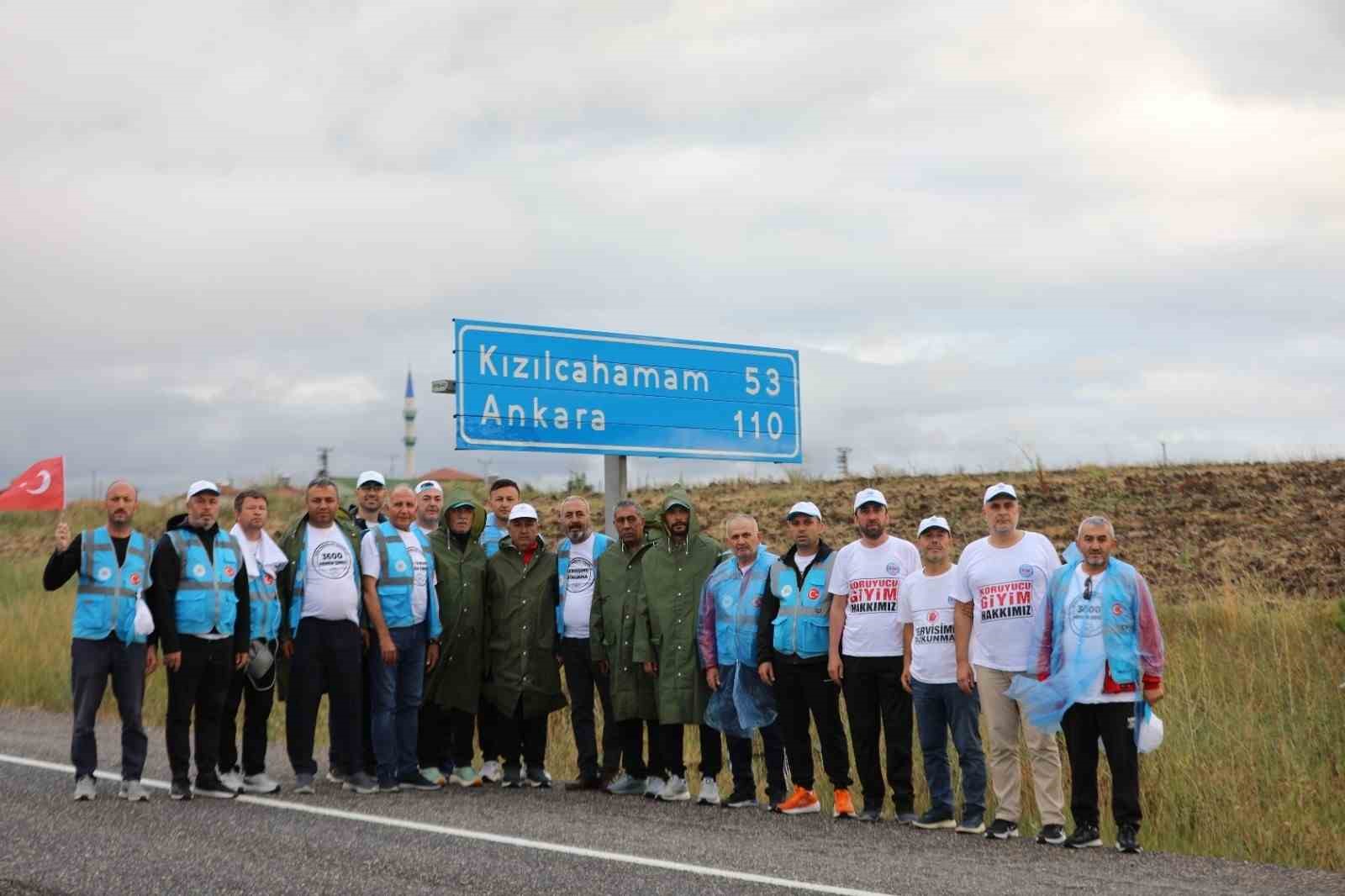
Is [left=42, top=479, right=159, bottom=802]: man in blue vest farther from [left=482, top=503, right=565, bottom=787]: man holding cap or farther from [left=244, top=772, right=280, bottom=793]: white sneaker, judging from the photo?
[left=482, top=503, right=565, bottom=787]: man holding cap

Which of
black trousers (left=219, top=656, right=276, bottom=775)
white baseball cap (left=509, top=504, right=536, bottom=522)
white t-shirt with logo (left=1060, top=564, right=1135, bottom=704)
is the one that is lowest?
black trousers (left=219, top=656, right=276, bottom=775)

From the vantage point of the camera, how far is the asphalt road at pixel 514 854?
23.1ft

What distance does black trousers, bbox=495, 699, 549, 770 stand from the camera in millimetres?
11289

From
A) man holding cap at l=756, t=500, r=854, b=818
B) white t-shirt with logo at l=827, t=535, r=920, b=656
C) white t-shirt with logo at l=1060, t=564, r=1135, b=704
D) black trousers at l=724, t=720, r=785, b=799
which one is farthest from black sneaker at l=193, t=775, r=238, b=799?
white t-shirt with logo at l=1060, t=564, r=1135, b=704

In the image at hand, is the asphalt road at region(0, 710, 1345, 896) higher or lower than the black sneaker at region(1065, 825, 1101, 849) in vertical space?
higher

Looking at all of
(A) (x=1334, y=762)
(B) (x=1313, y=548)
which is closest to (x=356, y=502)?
(A) (x=1334, y=762)

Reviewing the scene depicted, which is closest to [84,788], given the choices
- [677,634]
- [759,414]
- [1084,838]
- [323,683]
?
[323,683]

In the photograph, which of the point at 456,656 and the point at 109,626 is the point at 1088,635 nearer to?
the point at 456,656

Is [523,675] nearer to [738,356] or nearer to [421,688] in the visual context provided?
[421,688]

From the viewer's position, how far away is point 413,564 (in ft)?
35.8

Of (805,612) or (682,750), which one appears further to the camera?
(682,750)

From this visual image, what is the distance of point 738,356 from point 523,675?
5.52 meters

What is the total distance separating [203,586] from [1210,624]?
11276 mm

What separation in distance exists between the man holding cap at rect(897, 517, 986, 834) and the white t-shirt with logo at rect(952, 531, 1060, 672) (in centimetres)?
20
